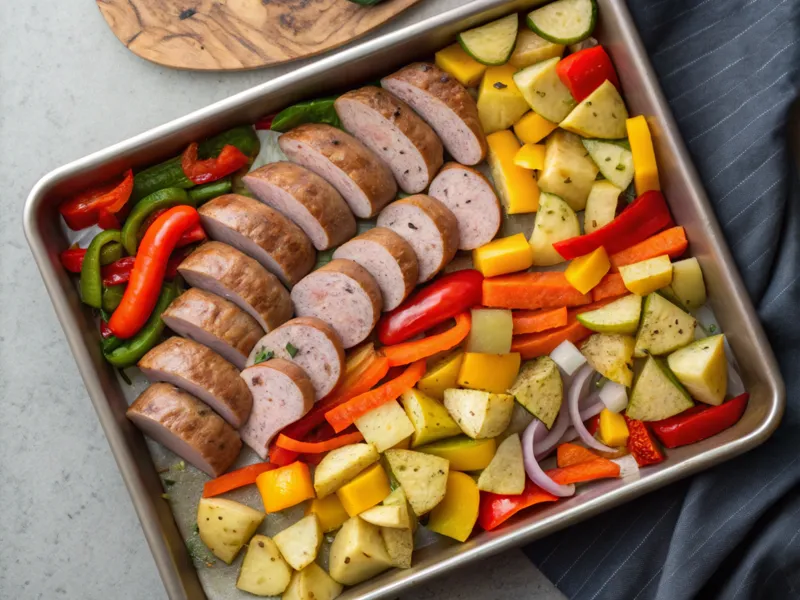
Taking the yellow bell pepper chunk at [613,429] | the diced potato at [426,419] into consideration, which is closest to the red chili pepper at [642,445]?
the yellow bell pepper chunk at [613,429]

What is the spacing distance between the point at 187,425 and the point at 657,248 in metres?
1.88

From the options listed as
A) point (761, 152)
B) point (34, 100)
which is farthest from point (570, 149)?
point (34, 100)

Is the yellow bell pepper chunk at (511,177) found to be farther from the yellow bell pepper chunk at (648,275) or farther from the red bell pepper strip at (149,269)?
the red bell pepper strip at (149,269)

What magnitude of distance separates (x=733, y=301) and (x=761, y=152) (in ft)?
1.84

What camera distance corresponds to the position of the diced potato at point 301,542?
10.1 ft

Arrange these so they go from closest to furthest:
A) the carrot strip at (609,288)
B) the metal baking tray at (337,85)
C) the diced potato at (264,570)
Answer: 1. the metal baking tray at (337,85)
2. the diced potato at (264,570)
3. the carrot strip at (609,288)

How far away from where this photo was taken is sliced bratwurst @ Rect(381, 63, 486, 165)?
318 cm

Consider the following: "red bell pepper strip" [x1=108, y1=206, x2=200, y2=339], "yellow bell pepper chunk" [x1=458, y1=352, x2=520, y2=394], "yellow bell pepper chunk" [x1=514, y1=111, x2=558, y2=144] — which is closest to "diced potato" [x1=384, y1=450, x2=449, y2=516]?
"yellow bell pepper chunk" [x1=458, y1=352, x2=520, y2=394]

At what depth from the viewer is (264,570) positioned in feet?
10.3

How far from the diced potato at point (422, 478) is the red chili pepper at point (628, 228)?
36.6 inches

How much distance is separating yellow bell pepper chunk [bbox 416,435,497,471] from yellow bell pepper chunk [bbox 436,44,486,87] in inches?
54.4

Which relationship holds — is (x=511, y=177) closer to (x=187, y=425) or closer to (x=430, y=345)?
(x=430, y=345)

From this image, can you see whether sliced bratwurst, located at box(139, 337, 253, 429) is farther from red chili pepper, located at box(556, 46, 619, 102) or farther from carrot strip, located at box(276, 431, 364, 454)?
red chili pepper, located at box(556, 46, 619, 102)

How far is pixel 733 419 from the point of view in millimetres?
3164
